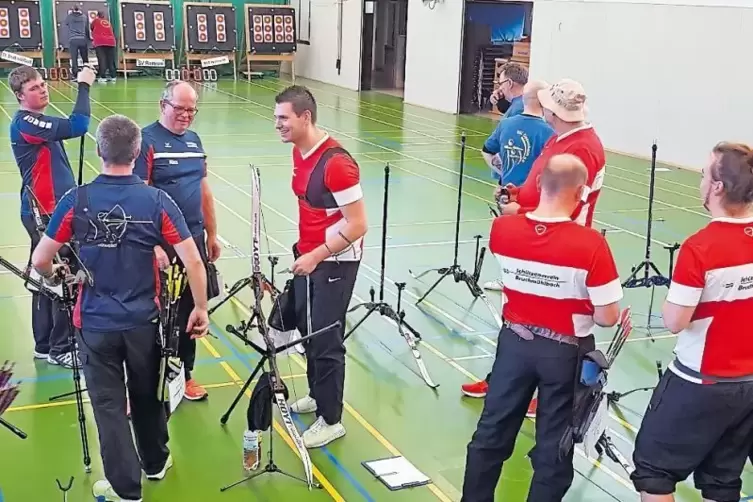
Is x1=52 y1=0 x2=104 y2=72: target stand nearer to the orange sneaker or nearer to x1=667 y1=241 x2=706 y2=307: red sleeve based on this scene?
the orange sneaker

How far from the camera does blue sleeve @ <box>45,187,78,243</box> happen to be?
342 centimetres

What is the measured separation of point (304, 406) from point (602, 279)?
87.4 inches

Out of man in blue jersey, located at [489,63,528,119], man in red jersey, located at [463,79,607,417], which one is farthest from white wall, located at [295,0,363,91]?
man in red jersey, located at [463,79,607,417]

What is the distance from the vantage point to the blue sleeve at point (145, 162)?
4.43m

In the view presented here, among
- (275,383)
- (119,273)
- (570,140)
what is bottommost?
(275,383)

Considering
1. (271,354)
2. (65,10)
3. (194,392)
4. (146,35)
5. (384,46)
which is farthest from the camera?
(384,46)

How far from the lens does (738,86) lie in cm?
1196

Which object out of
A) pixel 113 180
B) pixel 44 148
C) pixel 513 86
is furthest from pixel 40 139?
pixel 513 86

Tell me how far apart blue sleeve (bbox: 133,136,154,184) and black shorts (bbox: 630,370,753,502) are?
2.64 meters

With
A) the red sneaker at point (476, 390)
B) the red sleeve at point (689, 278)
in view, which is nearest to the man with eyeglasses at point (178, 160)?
the red sneaker at point (476, 390)

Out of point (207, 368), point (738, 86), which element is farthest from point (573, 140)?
point (738, 86)

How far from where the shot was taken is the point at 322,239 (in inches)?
166

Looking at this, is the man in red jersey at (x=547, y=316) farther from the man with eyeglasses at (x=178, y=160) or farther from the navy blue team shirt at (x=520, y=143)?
the navy blue team shirt at (x=520, y=143)

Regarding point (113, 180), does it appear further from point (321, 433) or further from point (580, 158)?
point (580, 158)
